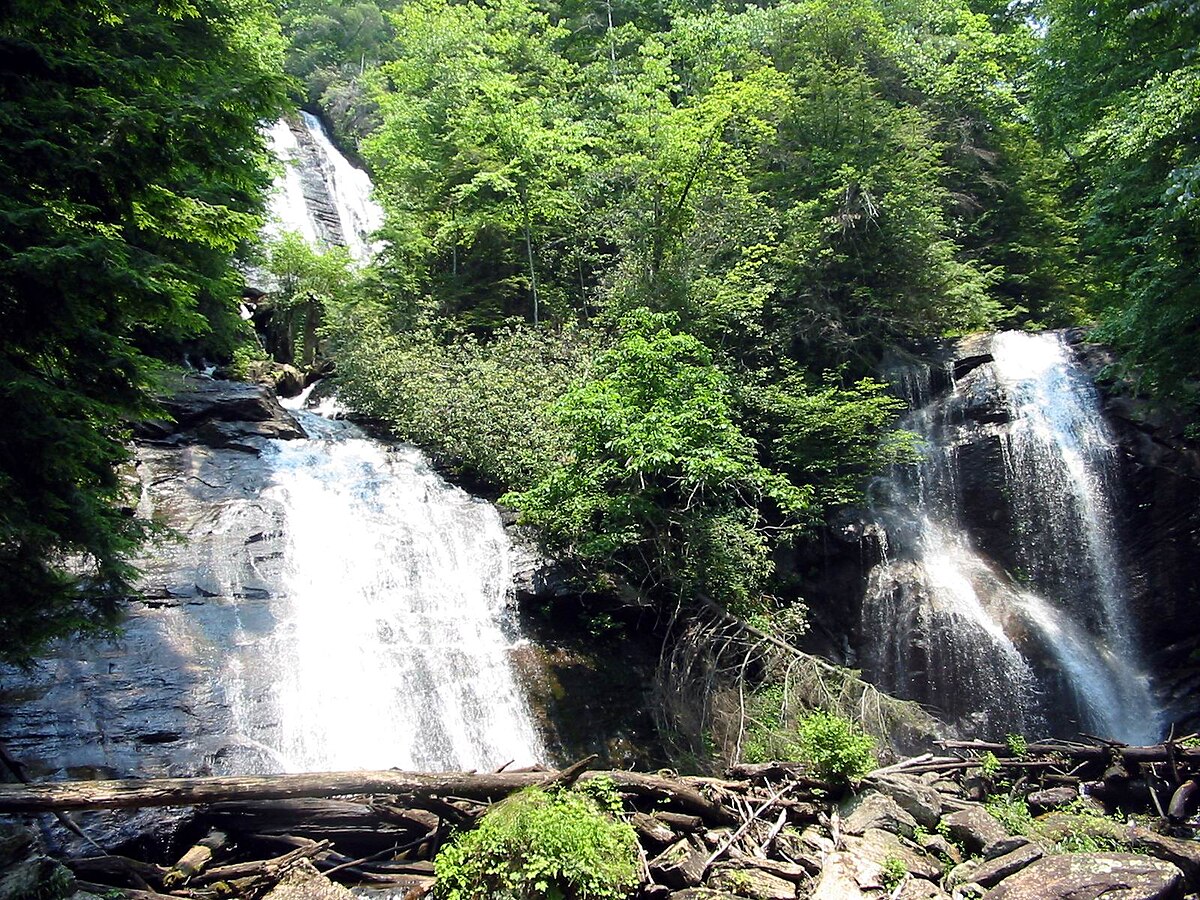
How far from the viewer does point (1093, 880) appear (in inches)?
197

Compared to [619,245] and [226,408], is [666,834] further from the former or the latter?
[619,245]

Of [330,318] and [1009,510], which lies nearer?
[1009,510]

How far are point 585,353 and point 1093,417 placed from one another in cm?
1017

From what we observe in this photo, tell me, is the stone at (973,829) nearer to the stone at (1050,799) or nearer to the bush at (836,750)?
the bush at (836,750)

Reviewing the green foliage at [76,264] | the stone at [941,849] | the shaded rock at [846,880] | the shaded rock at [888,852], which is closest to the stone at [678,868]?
the shaded rock at [846,880]

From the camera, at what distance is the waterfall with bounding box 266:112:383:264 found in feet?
83.4

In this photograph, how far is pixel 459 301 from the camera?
19.7 metres

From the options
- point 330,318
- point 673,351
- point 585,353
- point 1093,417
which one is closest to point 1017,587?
point 1093,417

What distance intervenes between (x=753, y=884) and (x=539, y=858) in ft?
5.42

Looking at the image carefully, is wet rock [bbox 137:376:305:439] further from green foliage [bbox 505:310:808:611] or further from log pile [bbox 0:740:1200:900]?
log pile [bbox 0:740:1200:900]

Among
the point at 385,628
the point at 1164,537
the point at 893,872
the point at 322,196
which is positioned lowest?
the point at 893,872

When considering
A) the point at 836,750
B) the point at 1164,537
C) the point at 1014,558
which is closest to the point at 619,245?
the point at 1014,558

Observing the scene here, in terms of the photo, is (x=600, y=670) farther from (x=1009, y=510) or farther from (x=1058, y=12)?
(x=1058, y=12)

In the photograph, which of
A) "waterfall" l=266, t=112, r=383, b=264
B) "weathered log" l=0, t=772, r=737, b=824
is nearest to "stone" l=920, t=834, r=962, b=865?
"weathered log" l=0, t=772, r=737, b=824
